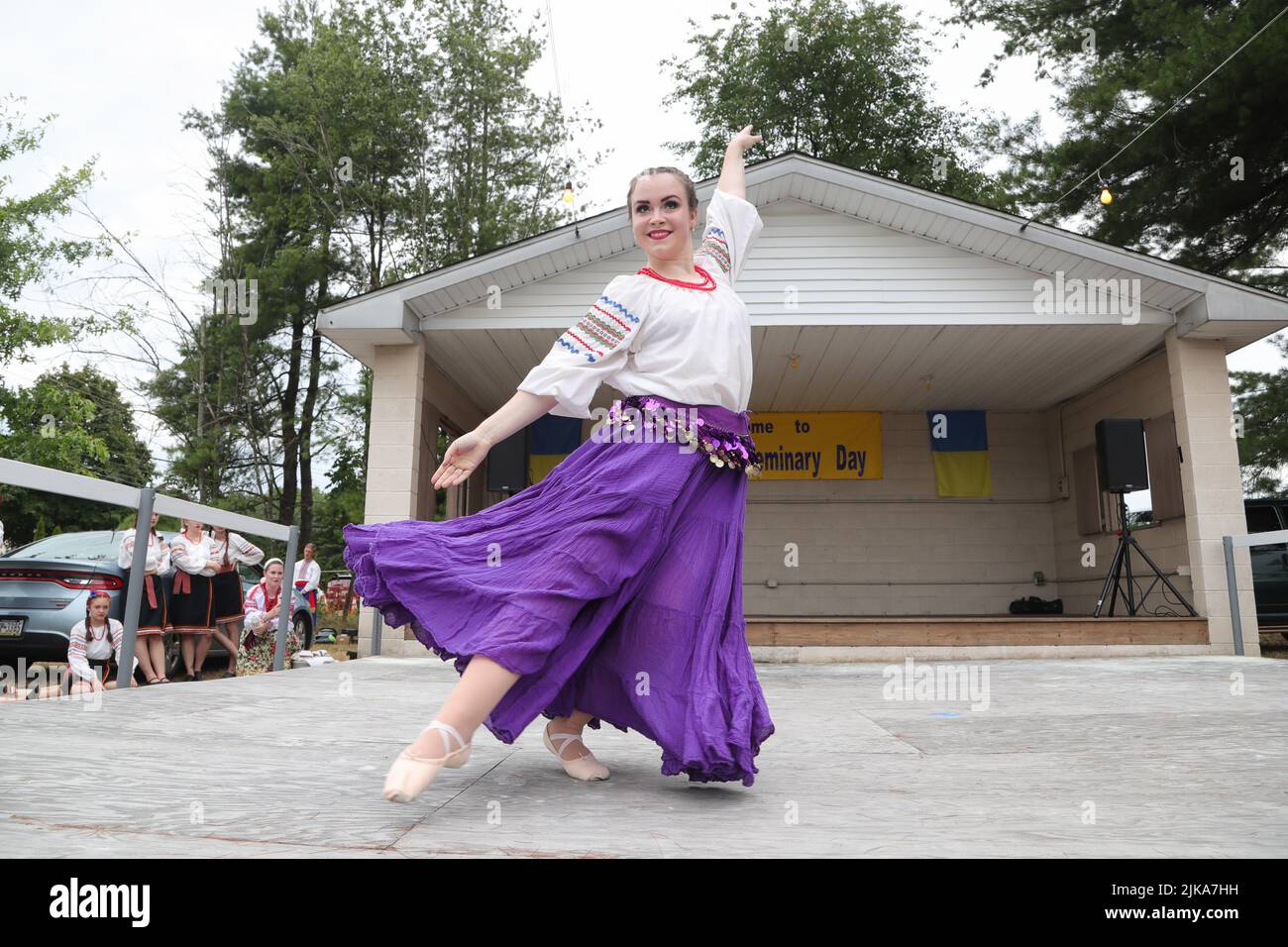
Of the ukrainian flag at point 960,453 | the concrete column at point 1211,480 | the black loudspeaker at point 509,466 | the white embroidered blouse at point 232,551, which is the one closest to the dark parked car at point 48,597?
the white embroidered blouse at point 232,551

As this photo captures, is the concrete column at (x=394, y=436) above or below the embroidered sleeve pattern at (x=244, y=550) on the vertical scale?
above

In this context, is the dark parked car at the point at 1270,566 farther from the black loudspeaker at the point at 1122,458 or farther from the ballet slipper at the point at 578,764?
the ballet slipper at the point at 578,764

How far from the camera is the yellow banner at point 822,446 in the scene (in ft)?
40.8

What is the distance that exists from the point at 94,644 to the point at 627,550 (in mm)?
5323

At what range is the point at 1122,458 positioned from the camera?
30.0ft

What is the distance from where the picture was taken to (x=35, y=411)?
47.0 feet

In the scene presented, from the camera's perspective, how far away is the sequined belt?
7.27 ft

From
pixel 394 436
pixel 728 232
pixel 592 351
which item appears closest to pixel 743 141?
pixel 728 232

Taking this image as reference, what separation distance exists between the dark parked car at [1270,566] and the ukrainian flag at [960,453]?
3.20 meters

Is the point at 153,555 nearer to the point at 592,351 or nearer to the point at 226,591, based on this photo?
the point at 226,591

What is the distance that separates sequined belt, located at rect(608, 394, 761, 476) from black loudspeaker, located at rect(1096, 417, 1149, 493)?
8.19m

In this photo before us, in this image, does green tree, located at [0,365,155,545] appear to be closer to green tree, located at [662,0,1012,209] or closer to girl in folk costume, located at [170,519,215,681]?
girl in folk costume, located at [170,519,215,681]

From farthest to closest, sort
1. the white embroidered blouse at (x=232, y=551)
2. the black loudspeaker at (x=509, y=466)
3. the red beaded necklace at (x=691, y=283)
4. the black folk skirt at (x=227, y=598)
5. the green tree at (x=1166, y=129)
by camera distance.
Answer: the green tree at (x=1166, y=129) → the black loudspeaker at (x=509, y=466) → the black folk skirt at (x=227, y=598) → the white embroidered blouse at (x=232, y=551) → the red beaded necklace at (x=691, y=283)
